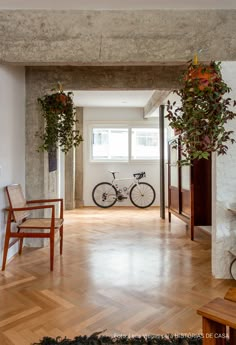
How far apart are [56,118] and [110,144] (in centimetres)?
419

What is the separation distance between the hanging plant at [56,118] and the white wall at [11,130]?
0.28 m

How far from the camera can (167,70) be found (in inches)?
161

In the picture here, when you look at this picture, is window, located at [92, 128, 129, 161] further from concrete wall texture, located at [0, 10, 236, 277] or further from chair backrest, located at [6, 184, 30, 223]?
concrete wall texture, located at [0, 10, 236, 277]

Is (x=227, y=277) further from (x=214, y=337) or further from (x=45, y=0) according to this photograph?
(x=45, y=0)

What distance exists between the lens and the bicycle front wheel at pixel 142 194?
7770mm

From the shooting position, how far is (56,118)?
12.9ft

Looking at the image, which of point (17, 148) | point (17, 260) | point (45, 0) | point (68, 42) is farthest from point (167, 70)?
point (17, 260)

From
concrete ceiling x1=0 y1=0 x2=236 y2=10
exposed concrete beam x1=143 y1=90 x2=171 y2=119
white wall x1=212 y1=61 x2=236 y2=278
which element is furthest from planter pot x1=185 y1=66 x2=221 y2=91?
exposed concrete beam x1=143 y1=90 x2=171 y2=119

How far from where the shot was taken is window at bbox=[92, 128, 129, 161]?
8031 millimetres

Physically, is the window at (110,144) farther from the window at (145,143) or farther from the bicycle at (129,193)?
the bicycle at (129,193)

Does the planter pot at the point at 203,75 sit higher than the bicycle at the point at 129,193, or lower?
higher

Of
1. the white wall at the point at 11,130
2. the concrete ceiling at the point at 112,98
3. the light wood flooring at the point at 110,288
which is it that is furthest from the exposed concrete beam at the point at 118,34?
the concrete ceiling at the point at 112,98

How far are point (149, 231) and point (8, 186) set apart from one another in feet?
8.37

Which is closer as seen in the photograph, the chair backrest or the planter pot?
the planter pot
